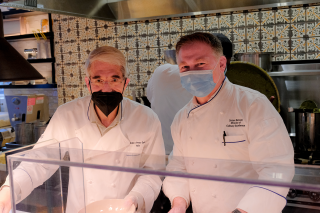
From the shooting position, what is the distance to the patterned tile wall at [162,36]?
10.8 ft

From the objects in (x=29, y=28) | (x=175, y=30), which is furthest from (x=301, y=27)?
(x=29, y=28)

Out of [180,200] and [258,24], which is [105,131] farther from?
[258,24]

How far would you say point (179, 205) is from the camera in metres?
1.18

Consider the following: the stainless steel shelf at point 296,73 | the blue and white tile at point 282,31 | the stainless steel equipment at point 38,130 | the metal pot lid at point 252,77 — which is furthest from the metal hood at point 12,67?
the blue and white tile at point 282,31

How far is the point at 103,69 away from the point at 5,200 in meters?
0.77

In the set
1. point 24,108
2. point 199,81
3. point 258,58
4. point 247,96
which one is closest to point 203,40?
point 199,81

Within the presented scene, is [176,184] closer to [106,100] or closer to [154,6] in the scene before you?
[106,100]

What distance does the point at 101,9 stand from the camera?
2916 millimetres

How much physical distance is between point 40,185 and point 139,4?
230 centimetres

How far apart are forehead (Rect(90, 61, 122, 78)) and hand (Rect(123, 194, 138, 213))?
694 mm

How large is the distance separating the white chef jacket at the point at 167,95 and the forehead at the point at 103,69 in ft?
3.30

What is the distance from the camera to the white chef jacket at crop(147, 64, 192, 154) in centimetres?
257

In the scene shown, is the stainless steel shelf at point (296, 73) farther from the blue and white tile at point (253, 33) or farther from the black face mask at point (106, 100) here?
the black face mask at point (106, 100)

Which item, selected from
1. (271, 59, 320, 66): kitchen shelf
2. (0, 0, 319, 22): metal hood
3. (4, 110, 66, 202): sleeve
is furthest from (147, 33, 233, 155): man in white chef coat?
(4, 110, 66, 202): sleeve
